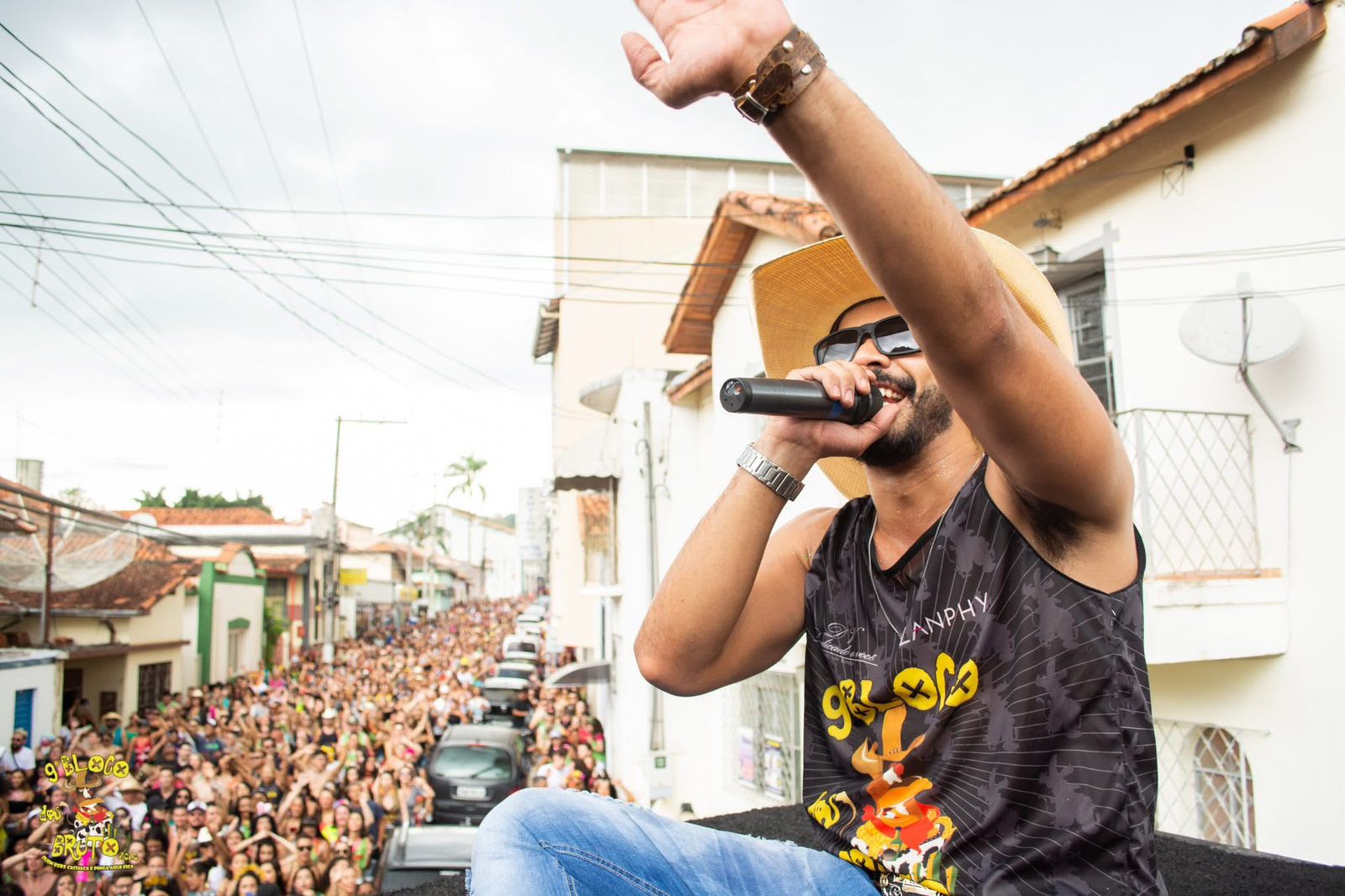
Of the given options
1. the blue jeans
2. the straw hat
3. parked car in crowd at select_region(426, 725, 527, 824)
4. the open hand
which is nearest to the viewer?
the open hand

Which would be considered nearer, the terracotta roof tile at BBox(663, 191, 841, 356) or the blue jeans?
the blue jeans

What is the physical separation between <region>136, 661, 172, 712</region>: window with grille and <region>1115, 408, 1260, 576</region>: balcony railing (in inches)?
775

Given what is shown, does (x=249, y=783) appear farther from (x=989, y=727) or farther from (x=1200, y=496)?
(x=989, y=727)

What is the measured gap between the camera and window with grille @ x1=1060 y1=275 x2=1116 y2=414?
7227mm

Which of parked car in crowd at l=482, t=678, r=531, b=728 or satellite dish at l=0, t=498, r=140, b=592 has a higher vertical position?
satellite dish at l=0, t=498, r=140, b=592

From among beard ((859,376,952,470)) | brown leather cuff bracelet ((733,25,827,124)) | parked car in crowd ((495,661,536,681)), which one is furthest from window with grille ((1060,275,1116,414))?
parked car in crowd ((495,661,536,681))

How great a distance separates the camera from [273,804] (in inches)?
407

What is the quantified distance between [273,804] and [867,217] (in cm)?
1127

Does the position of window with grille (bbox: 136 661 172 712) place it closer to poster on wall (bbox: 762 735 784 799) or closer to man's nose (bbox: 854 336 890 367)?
poster on wall (bbox: 762 735 784 799)

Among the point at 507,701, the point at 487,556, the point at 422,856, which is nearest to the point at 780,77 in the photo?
the point at 422,856

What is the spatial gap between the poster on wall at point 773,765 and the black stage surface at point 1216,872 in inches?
305

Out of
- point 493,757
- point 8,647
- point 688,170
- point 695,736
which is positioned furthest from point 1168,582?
point 688,170

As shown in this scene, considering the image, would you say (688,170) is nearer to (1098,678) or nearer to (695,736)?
(695,736)

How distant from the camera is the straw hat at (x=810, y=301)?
2168 millimetres
